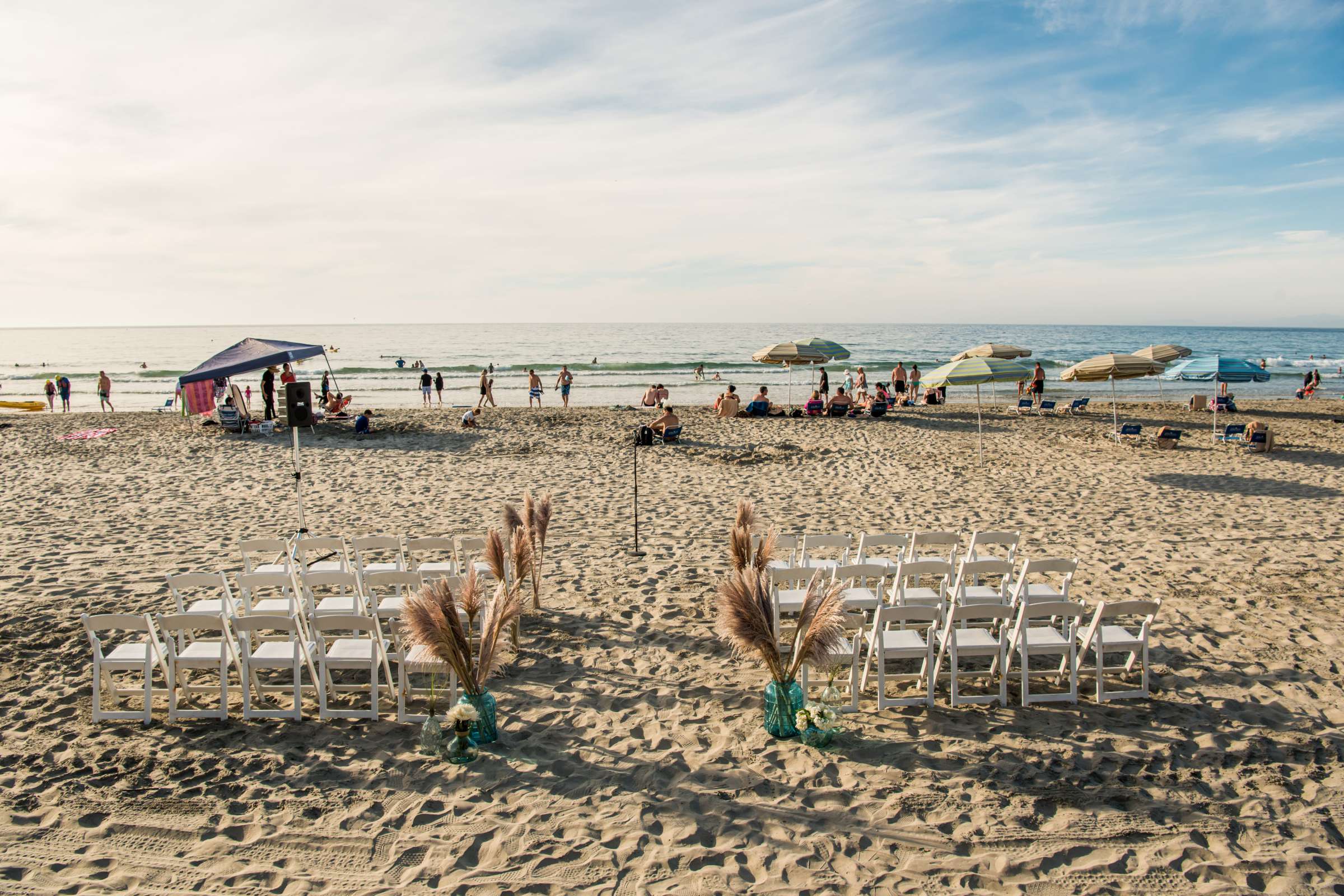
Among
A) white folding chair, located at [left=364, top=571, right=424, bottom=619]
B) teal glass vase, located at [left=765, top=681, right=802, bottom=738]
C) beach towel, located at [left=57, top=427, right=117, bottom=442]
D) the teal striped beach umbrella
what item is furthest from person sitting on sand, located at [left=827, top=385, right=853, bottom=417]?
beach towel, located at [left=57, top=427, right=117, bottom=442]

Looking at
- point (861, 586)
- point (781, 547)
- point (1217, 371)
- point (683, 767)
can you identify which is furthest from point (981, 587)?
point (1217, 371)

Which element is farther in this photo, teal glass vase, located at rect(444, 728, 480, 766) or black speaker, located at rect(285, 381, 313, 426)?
black speaker, located at rect(285, 381, 313, 426)

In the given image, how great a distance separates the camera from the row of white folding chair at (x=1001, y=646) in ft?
15.8

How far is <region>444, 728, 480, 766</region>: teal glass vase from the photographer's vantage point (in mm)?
4344

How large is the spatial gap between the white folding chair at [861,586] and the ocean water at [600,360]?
14679mm

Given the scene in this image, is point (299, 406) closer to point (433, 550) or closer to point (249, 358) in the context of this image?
point (249, 358)

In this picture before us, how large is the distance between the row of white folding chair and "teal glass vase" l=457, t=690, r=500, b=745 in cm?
206

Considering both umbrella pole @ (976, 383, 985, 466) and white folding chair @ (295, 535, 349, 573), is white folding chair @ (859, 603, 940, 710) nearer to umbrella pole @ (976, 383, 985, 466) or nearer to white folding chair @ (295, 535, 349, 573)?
white folding chair @ (295, 535, 349, 573)

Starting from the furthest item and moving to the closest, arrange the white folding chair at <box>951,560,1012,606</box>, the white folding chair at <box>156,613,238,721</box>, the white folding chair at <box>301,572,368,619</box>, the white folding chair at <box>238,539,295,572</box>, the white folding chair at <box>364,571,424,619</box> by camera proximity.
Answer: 1. the white folding chair at <box>238,539,295,572</box>
2. the white folding chair at <box>951,560,1012,606</box>
3. the white folding chair at <box>364,571,424,619</box>
4. the white folding chair at <box>301,572,368,619</box>
5. the white folding chair at <box>156,613,238,721</box>

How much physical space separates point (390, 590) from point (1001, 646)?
17.2 feet

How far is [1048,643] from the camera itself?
5.11 m

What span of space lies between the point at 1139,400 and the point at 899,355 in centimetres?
3467

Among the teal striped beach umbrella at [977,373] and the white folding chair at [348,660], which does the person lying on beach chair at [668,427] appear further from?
the white folding chair at [348,660]

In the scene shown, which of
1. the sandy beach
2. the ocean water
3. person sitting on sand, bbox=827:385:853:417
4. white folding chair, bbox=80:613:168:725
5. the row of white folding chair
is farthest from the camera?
the ocean water
